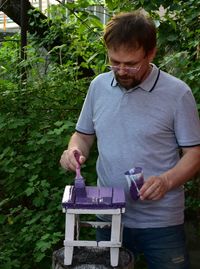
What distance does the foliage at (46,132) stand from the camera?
3.31m

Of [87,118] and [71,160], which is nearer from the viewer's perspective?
[71,160]

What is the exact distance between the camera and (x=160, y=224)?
2.18 meters

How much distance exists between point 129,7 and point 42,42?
2124 millimetres

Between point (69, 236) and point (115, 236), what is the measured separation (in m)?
0.18

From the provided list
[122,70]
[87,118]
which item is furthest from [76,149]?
[122,70]

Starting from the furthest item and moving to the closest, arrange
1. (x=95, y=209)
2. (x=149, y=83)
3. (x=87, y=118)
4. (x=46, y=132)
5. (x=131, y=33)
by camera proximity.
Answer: (x=46, y=132)
(x=87, y=118)
(x=149, y=83)
(x=131, y=33)
(x=95, y=209)

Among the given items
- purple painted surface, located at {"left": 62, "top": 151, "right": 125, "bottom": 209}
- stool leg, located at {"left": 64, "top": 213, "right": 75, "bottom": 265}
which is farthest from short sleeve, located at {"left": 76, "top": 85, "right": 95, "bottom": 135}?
stool leg, located at {"left": 64, "top": 213, "right": 75, "bottom": 265}

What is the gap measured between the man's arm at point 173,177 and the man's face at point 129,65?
0.37m

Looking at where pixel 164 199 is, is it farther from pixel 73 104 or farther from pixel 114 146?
pixel 73 104

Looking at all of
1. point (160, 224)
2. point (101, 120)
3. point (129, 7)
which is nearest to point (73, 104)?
point (129, 7)

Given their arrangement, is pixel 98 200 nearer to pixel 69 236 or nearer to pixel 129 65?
pixel 69 236

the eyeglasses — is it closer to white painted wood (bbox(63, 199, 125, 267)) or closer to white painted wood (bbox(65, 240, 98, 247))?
white painted wood (bbox(63, 199, 125, 267))

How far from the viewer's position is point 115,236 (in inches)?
80.4

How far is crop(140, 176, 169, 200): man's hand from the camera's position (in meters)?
2.01
